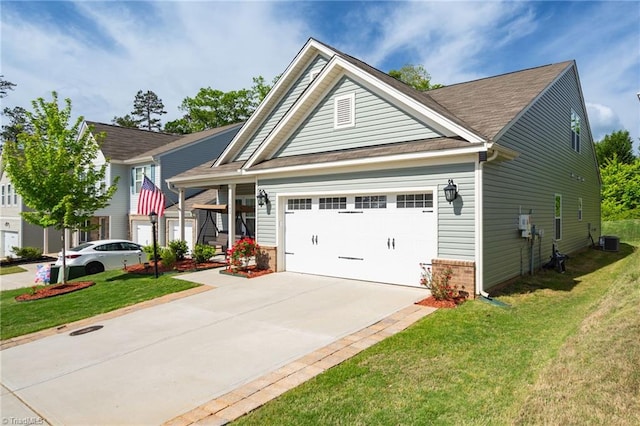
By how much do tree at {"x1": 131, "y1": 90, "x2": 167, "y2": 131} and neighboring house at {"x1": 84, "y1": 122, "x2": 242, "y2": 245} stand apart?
3709cm

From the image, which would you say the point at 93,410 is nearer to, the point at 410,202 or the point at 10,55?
the point at 410,202

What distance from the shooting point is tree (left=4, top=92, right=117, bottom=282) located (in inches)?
458

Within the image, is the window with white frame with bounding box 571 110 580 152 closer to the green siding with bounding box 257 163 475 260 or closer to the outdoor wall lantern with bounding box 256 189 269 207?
the green siding with bounding box 257 163 475 260

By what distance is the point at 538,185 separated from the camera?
11.6 m

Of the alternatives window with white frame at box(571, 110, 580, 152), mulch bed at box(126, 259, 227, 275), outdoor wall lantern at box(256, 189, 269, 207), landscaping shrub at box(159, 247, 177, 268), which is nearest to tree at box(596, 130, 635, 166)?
window with white frame at box(571, 110, 580, 152)

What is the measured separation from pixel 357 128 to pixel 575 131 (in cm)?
1066

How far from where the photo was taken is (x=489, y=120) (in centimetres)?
927

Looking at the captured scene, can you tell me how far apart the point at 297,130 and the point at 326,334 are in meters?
7.54

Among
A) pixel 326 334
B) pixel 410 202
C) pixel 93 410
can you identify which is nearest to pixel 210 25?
pixel 410 202

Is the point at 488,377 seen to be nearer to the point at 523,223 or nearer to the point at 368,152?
the point at 368,152

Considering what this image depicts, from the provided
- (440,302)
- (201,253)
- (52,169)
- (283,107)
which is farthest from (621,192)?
(52,169)

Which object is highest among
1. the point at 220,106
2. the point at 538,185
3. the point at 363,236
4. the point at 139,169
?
the point at 220,106

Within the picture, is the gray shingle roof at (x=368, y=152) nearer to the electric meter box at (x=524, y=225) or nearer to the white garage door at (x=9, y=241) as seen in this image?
the electric meter box at (x=524, y=225)

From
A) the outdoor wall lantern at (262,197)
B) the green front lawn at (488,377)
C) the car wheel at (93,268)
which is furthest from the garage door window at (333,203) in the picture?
the car wheel at (93,268)
